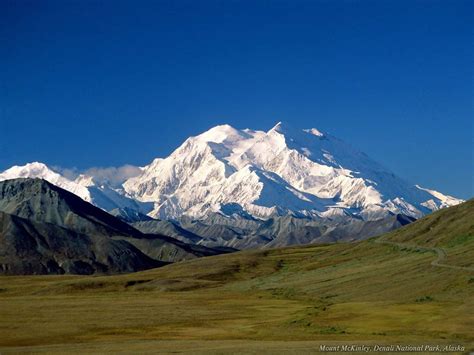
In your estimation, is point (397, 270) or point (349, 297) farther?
point (397, 270)

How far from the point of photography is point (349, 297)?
144500mm

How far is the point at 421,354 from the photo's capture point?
223ft

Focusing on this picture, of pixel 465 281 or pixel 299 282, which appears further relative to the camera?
pixel 299 282

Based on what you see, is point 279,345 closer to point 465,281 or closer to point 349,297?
point 465,281

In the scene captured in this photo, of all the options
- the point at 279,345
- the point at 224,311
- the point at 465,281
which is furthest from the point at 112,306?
the point at 279,345

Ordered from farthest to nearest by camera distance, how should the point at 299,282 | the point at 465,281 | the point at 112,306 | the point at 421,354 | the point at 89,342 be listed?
the point at 299,282
the point at 112,306
the point at 465,281
the point at 89,342
the point at 421,354

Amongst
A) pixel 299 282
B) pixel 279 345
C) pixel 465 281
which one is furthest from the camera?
pixel 299 282

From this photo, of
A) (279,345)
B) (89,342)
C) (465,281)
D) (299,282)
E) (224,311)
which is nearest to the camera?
(279,345)

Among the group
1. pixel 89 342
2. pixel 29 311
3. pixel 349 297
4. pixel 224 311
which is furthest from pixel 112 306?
pixel 89 342

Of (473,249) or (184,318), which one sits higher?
(473,249)

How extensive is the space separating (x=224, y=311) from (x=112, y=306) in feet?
85.2

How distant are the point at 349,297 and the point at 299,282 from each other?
4610 cm

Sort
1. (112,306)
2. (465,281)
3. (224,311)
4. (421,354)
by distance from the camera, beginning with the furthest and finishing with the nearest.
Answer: (112,306)
(224,311)
(465,281)
(421,354)

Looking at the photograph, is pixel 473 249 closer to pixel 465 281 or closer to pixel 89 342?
pixel 465 281
